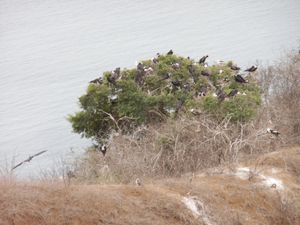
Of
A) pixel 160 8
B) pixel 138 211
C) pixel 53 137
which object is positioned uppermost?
pixel 160 8

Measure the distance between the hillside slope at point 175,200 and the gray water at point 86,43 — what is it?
12801mm

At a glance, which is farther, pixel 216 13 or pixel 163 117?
pixel 216 13

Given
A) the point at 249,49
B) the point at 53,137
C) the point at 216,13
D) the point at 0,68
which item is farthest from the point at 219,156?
the point at 216,13

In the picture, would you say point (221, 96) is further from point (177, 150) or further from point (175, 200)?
point (175, 200)

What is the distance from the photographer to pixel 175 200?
861 centimetres

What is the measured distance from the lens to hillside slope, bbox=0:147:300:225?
777 centimetres

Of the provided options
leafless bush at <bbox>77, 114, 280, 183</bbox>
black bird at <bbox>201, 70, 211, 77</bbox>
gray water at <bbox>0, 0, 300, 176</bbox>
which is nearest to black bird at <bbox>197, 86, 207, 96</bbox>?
black bird at <bbox>201, 70, 211, 77</bbox>

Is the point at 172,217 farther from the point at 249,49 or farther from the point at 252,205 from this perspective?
the point at 249,49

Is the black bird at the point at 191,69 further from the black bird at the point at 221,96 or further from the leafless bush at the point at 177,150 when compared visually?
the leafless bush at the point at 177,150

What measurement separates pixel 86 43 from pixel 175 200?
31.3 metres

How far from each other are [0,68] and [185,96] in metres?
23.4

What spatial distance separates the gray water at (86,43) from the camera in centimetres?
2645

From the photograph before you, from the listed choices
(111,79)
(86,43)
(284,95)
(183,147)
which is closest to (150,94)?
(111,79)

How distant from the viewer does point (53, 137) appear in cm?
Result: 2502
